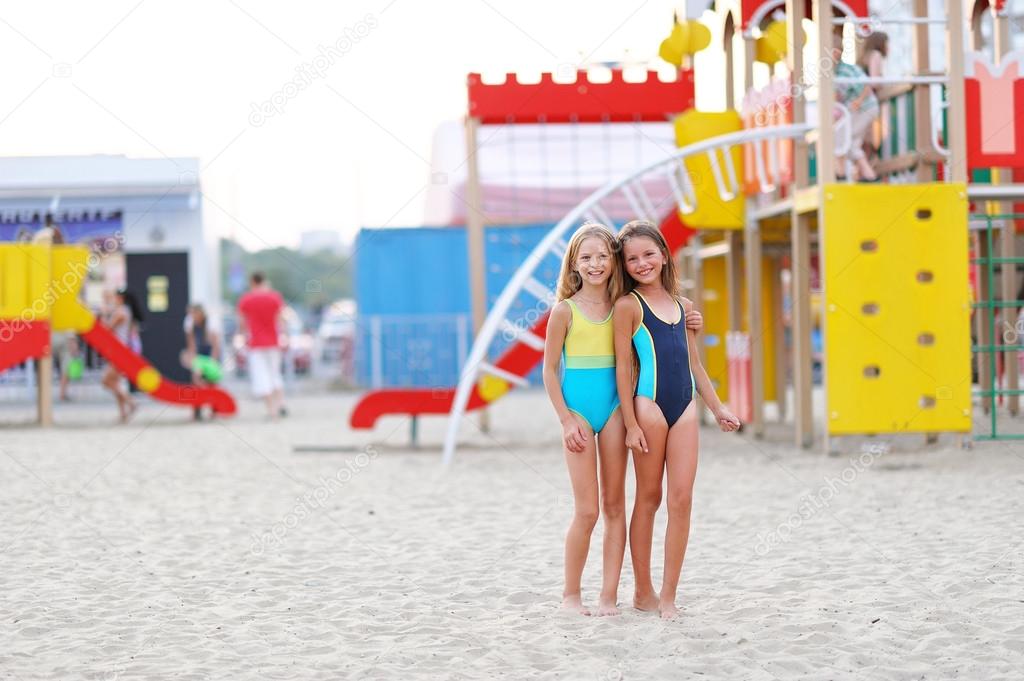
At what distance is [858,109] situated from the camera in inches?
394

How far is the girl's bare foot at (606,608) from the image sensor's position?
14.0 feet

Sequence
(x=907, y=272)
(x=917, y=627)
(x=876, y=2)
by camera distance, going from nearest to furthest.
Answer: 1. (x=917, y=627)
2. (x=907, y=272)
3. (x=876, y=2)

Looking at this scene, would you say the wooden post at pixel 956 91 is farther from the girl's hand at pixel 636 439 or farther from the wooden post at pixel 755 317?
the girl's hand at pixel 636 439

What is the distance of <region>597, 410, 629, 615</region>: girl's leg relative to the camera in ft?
13.6

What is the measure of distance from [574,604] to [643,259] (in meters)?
1.20

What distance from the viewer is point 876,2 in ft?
89.1

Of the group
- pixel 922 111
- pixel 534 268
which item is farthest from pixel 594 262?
pixel 922 111

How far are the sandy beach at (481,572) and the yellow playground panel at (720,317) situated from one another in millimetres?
2996

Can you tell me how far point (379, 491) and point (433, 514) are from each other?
1.15 m

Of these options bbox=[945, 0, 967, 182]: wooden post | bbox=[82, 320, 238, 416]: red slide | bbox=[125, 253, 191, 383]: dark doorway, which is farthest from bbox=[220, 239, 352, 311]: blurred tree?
bbox=[945, 0, 967, 182]: wooden post

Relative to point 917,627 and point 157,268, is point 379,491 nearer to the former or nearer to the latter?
point 917,627

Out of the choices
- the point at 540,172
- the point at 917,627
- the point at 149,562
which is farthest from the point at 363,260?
the point at 917,627

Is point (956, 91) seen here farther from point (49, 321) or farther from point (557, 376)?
point (49, 321)

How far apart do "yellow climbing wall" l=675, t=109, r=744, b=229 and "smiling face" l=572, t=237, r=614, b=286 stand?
22.3 ft
